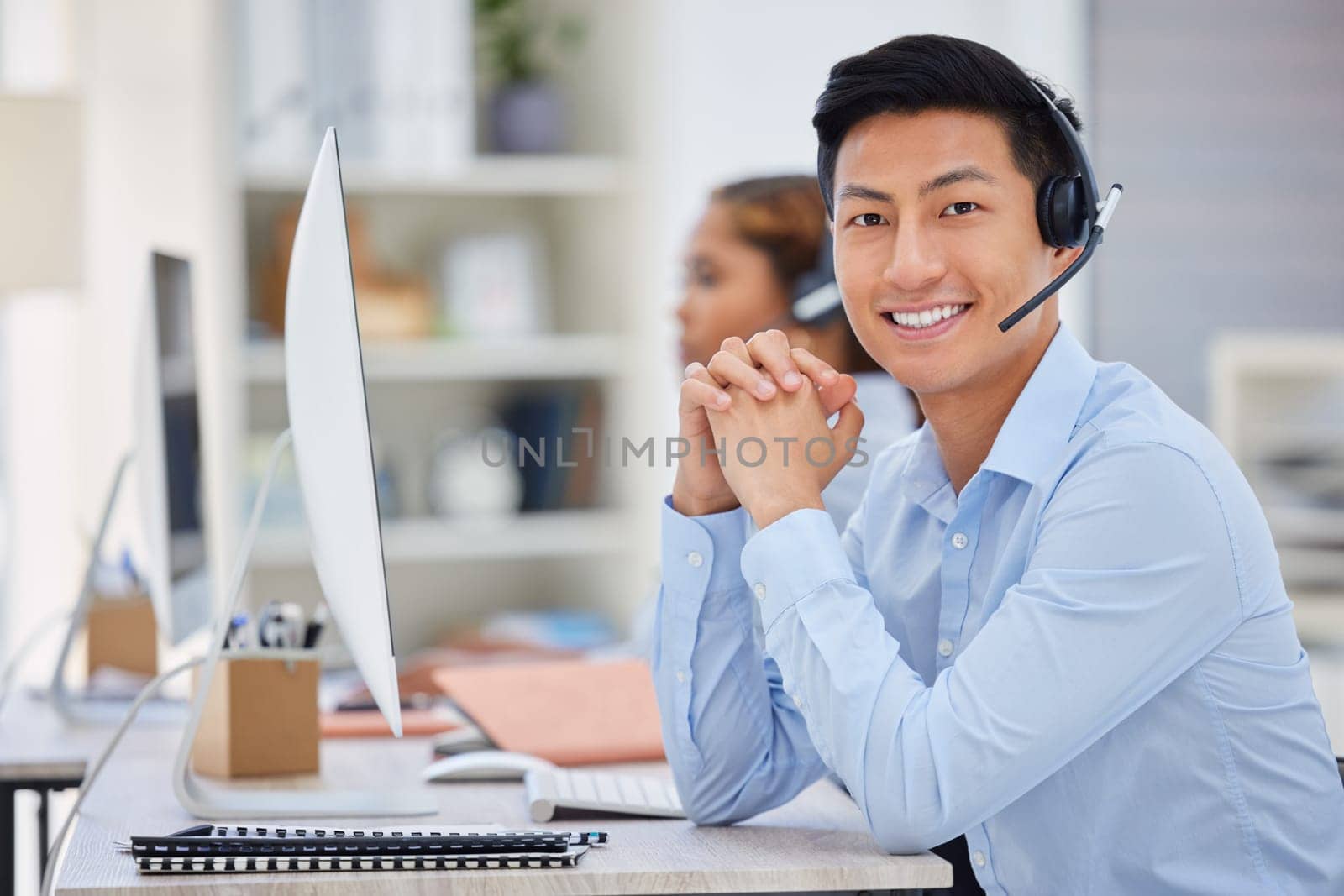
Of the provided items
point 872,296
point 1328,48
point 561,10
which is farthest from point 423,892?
point 1328,48

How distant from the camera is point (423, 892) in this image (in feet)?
3.44

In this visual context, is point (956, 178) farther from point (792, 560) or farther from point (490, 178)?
point (490, 178)

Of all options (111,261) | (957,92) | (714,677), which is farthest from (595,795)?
(111,261)

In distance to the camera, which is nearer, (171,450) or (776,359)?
(776,359)

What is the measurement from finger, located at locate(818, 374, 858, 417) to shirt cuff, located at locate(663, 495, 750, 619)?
11 cm

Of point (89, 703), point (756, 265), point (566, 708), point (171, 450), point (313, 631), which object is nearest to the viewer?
point (313, 631)

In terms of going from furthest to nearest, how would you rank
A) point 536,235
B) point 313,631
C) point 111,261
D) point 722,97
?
point 536,235, point 722,97, point 111,261, point 313,631

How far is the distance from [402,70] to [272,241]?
1.61 feet

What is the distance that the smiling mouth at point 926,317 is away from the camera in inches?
49.2

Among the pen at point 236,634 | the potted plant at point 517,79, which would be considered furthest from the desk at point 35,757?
the potted plant at point 517,79

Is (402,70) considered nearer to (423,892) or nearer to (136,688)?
(136,688)

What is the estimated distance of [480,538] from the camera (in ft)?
11.5

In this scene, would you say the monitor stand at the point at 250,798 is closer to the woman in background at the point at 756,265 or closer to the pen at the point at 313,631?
the pen at the point at 313,631

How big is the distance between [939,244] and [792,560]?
286 millimetres
